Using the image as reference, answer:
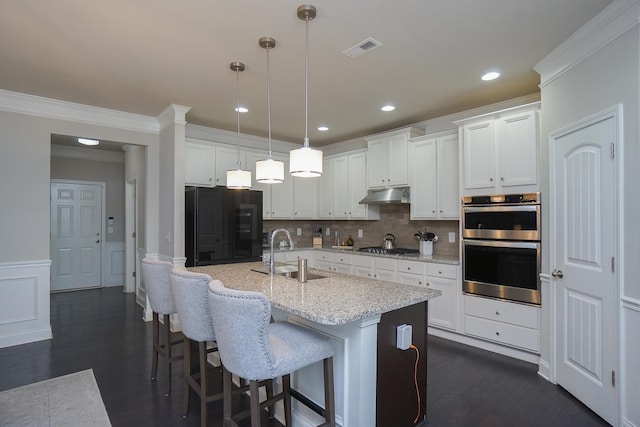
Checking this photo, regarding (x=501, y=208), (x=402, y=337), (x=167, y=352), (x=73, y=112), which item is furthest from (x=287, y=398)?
(x=73, y=112)

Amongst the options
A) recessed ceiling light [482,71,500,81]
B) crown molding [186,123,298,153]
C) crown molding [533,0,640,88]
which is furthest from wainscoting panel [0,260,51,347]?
crown molding [533,0,640,88]

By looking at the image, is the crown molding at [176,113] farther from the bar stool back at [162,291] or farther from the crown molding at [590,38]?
the crown molding at [590,38]

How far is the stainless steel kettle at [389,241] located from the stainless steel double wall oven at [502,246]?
4.50 ft

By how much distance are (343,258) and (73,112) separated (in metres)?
3.82

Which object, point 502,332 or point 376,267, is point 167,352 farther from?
point 502,332

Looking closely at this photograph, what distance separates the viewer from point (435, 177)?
414 cm

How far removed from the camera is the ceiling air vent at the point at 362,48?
8.22 ft

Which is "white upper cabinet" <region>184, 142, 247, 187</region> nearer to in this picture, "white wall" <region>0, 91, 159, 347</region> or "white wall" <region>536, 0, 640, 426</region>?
"white wall" <region>0, 91, 159, 347</region>

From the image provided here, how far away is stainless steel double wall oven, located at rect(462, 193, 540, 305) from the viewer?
309 cm

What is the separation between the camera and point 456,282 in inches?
145

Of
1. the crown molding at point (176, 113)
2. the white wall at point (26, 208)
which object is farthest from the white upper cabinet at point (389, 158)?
the white wall at point (26, 208)

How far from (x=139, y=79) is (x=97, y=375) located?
2.65 meters

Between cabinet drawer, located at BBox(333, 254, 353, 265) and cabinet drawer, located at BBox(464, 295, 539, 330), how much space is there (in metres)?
1.69

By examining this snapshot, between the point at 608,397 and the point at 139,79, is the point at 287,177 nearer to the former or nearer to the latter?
the point at 139,79
